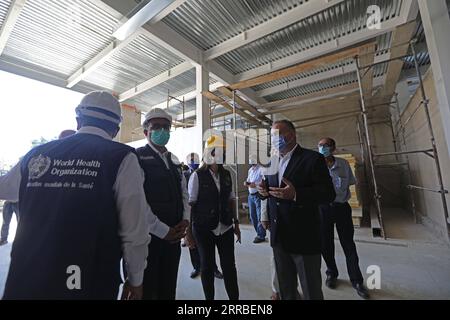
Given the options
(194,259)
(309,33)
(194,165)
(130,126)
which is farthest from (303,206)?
(130,126)

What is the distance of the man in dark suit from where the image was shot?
121cm

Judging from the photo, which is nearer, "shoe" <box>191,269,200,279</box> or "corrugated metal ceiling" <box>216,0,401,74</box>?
"shoe" <box>191,269,200,279</box>

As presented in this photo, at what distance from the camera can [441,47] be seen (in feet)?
7.05

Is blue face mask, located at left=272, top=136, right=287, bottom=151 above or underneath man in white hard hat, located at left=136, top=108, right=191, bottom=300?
above

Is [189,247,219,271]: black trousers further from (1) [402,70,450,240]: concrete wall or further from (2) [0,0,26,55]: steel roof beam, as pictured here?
(2) [0,0,26,55]: steel roof beam

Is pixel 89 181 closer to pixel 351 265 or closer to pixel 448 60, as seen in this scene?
pixel 351 265

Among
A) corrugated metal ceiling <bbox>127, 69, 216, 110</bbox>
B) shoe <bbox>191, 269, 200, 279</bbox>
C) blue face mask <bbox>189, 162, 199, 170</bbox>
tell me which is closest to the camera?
shoe <bbox>191, 269, 200, 279</bbox>

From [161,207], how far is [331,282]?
1.88 meters

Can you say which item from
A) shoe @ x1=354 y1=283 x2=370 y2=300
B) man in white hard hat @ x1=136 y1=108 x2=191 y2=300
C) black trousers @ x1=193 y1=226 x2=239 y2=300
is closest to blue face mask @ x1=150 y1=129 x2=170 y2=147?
man in white hard hat @ x1=136 y1=108 x2=191 y2=300

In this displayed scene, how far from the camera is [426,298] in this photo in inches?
69.4

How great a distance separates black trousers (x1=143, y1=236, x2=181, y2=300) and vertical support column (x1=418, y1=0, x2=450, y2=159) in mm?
3011

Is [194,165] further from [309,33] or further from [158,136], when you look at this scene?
[309,33]

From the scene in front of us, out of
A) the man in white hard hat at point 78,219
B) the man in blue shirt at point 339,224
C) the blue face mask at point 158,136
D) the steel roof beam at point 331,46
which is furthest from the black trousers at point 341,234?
the steel roof beam at point 331,46
